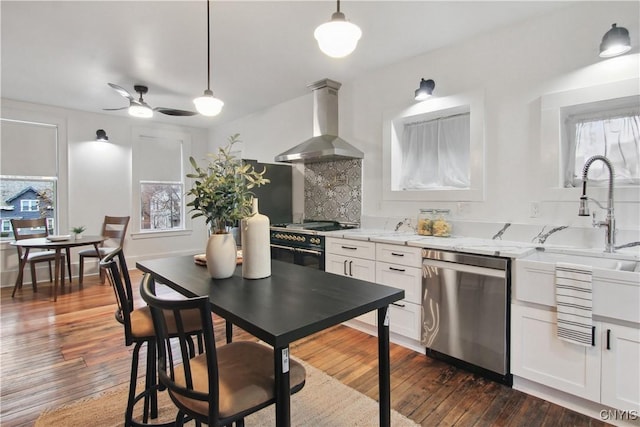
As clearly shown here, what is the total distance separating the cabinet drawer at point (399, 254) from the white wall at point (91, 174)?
4.69 meters

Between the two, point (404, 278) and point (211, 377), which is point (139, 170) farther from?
point (211, 377)

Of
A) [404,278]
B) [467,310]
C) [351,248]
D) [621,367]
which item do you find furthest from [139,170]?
[621,367]

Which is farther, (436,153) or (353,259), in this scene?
(436,153)

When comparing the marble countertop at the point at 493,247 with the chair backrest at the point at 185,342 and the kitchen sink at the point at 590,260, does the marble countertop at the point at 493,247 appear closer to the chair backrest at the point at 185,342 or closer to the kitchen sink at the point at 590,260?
the kitchen sink at the point at 590,260

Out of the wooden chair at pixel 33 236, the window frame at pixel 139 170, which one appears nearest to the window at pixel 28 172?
the wooden chair at pixel 33 236

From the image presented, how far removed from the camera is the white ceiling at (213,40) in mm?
2420

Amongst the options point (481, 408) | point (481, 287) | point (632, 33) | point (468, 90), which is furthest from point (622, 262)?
point (468, 90)

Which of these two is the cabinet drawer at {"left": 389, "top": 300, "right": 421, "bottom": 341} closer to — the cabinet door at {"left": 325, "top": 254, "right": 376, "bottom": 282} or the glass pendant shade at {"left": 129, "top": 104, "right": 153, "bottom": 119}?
the cabinet door at {"left": 325, "top": 254, "right": 376, "bottom": 282}

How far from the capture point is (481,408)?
1961mm

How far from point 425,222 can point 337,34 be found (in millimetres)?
2055

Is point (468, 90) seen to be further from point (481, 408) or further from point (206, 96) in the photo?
point (481, 408)

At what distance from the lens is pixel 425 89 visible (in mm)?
3020

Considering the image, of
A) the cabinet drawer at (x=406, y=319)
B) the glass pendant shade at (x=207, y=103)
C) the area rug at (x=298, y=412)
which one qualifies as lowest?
the area rug at (x=298, y=412)

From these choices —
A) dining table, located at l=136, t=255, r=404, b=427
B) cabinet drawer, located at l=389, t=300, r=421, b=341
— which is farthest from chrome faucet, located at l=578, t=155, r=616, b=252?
dining table, located at l=136, t=255, r=404, b=427
